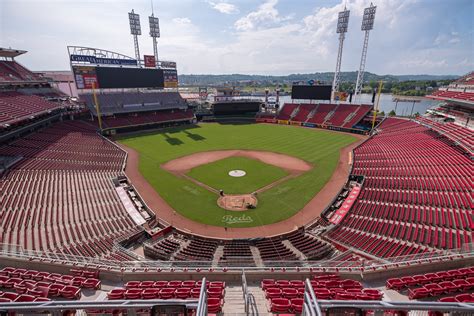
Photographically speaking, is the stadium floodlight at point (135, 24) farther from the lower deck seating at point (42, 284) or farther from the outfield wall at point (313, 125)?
the lower deck seating at point (42, 284)

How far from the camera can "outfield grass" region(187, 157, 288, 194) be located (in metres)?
37.6

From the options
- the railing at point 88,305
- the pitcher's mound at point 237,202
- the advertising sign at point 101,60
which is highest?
the advertising sign at point 101,60

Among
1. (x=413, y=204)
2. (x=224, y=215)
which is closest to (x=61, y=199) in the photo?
(x=224, y=215)

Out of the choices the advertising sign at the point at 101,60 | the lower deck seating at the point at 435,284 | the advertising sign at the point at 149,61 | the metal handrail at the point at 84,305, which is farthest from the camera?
the advertising sign at the point at 149,61

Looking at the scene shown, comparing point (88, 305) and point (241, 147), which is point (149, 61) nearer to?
point (241, 147)

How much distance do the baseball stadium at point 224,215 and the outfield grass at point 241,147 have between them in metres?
0.30

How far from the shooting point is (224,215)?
30031mm

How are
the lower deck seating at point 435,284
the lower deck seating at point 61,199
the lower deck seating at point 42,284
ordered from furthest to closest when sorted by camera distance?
the lower deck seating at point 61,199
the lower deck seating at point 435,284
the lower deck seating at point 42,284

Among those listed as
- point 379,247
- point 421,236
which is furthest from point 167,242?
point 421,236

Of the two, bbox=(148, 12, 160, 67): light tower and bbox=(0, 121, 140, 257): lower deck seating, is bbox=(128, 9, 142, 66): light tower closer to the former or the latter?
bbox=(148, 12, 160, 67): light tower

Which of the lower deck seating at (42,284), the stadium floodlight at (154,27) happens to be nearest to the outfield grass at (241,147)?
the lower deck seating at (42,284)

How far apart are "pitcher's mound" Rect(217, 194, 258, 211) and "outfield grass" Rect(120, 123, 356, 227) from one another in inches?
33.7

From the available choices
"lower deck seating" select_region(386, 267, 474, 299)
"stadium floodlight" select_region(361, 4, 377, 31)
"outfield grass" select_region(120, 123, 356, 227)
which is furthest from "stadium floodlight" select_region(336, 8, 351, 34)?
"lower deck seating" select_region(386, 267, 474, 299)

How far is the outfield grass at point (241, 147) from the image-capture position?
102 feet
